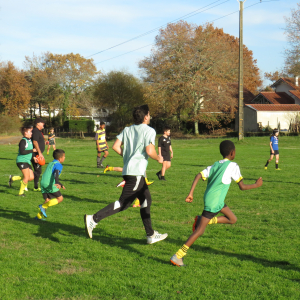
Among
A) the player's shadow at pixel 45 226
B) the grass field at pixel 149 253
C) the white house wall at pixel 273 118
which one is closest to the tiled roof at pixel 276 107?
the white house wall at pixel 273 118

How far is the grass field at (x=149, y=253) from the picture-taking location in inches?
162

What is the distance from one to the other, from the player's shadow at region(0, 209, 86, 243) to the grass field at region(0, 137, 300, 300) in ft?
0.06

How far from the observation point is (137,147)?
18.0 ft

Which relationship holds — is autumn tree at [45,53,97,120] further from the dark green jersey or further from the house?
the dark green jersey

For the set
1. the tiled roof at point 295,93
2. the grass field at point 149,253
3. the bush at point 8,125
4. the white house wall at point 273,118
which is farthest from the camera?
the tiled roof at point 295,93

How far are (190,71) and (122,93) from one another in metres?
11.3

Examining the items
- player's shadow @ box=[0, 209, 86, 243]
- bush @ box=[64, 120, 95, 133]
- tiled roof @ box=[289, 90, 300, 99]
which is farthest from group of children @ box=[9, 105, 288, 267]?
tiled roof @ box=[289, 90, 300, 99]

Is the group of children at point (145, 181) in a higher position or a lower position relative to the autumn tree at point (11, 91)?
lower

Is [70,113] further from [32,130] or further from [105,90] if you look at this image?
[32,130]

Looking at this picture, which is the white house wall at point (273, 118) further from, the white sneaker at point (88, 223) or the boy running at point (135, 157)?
the white sneaker at point (88, 223)

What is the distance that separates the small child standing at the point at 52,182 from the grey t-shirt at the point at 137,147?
83.0 inches

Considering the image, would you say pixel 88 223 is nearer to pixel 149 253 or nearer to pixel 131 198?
pixel 131 198

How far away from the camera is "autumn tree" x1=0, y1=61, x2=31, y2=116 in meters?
54.9

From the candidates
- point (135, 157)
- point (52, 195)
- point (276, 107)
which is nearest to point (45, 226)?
point (52, 195)
